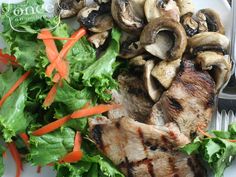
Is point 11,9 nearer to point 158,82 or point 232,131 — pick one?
point 158,82

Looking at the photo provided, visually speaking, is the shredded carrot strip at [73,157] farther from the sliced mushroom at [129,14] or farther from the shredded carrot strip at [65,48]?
the sliced mushroom at [129,14]

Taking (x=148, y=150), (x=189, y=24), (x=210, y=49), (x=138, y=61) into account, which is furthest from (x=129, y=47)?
(x=148, y=150)

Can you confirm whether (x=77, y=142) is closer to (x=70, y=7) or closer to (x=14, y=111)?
(x=14, y=111)

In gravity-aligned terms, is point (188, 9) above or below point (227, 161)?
above

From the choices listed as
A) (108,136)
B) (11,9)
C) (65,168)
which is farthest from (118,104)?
(11,9)

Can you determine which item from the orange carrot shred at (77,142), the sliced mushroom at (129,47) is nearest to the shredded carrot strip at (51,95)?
the orange carrot shred at (77,142)

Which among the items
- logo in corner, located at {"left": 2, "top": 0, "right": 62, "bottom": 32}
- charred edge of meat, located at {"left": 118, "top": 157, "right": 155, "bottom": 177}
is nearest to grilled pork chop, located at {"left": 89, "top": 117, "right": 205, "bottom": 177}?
charred edge of meat, located at {"left": 118, "top": 157, "right": 155, "bottom": 177}

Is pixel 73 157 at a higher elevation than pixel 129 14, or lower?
lower
